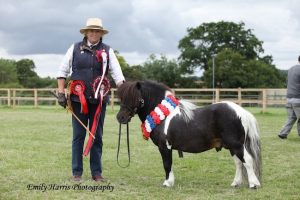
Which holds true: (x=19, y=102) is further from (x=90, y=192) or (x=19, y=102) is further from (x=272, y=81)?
(x=272, y=81)

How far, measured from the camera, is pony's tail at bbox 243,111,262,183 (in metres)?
6.24

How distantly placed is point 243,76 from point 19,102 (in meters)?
36.4

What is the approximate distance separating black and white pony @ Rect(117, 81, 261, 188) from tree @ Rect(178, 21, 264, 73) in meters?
61.7

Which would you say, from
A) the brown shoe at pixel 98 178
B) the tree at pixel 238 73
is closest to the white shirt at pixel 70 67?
the brown shoe at pixel 98 178

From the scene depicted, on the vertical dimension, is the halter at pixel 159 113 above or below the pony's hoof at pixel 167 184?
above

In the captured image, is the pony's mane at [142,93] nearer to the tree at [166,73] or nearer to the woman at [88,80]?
the woman at [88,80]

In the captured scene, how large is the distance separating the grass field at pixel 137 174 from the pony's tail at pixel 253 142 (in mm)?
317

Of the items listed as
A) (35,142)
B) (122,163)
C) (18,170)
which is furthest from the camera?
(35,142)

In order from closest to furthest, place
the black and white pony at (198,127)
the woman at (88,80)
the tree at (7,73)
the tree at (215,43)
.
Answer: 1. the black and white pony at (198,127)
2. the woman at (88,80)
3. the tree at (215,43)
4. the tree at (7,73)

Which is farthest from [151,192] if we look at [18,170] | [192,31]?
[192,31]

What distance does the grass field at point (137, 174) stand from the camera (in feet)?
19.7

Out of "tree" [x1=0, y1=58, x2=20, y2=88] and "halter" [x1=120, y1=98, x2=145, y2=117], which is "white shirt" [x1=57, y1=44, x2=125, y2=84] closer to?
"halter" [x1=120, y1=98, x2=145, y2=117]

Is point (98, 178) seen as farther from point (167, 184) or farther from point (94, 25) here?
point (94, 25)

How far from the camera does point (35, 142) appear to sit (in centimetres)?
1140
